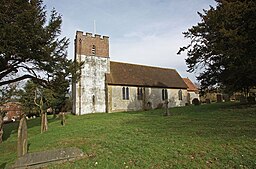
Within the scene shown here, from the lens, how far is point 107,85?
35.9 meters

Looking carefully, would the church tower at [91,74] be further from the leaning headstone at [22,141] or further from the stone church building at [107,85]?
the leaning headstone at [22,141]

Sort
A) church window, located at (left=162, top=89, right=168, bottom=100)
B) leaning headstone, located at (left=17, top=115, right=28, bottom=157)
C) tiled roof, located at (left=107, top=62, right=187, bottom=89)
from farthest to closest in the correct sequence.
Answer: church window, located at (left=162, top=89, right=168, bottom=100) < tiled roof, located at (left=107, top=62, right=187, bottom=89) < leaning headstone, located at (left=17, top=115, right=28, bottom=157)

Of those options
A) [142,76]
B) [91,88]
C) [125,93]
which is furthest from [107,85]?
[142,76]

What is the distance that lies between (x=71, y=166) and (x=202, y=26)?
17654 mm

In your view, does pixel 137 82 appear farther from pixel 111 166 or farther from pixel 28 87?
pixel 111 166

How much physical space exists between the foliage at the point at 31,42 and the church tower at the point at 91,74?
17.2 m

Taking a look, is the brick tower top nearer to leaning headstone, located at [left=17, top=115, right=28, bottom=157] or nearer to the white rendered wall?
the white rendered wall

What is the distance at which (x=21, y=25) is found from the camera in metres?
12.6

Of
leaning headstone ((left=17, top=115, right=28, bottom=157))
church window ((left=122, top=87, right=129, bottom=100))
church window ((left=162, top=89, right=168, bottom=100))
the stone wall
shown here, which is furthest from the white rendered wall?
leaning headstone ((left=17, top=115, right=28, bottom=157))

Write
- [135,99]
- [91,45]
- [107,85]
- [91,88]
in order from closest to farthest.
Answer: [91,88], [107,85], [91,45], [135,99]

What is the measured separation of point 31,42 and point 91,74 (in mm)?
23385

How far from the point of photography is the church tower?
34.7m

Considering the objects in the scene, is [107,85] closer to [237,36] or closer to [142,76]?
[142,76]

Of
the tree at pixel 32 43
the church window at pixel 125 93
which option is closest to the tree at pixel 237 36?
the tree at pixel 32 43
